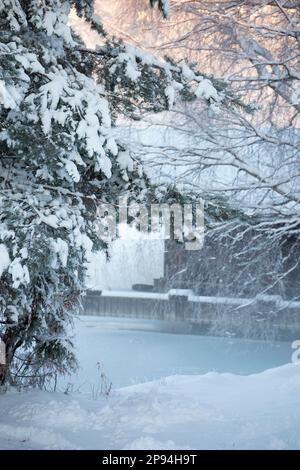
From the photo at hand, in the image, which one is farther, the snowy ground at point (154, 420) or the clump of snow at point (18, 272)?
the snowy ground at point (154, 420)

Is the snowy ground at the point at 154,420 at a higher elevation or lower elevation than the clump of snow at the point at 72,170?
lower

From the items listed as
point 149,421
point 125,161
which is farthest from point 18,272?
point 149,421

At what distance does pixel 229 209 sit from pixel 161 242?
530 centimetres

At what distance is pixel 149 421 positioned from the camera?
4672 mm

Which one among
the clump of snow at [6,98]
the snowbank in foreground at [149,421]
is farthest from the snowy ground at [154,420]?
the clump of snow at [6,98]

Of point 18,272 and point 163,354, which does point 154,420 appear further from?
point 163,354

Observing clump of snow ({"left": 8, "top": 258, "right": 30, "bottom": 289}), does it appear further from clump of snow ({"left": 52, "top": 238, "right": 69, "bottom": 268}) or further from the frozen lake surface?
the frozen lake surface

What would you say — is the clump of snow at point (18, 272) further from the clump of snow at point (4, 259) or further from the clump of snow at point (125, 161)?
the clump of snow at point (125, 161)

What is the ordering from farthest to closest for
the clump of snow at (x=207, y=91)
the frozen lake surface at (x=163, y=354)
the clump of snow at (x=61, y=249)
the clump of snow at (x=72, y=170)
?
the frozen lake surface at (x=163, y=354)
the clump of snow at (x=207, y=91)
the clump of snow at (x=72, y=170)
the clump of snow at (x=61, y=249)

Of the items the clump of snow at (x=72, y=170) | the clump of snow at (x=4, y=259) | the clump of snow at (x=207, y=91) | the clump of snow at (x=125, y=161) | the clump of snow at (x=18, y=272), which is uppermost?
the clump of snow at (x=207, y=91)

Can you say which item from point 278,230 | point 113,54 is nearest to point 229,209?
point 113,54

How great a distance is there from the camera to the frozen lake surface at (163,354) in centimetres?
1332

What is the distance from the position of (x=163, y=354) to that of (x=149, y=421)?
1126cm

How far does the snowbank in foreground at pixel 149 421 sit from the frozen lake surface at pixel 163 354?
19.3 feet
